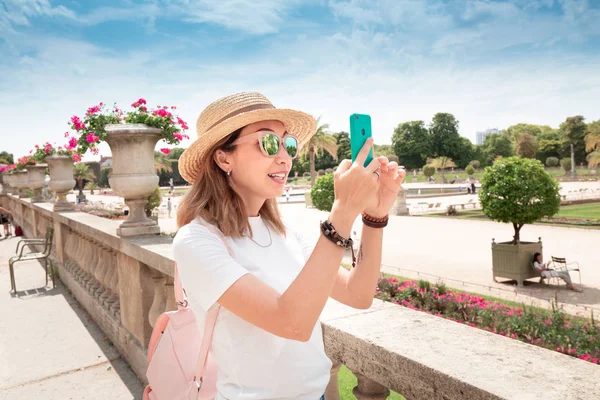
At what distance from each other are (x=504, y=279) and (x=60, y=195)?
10.2m

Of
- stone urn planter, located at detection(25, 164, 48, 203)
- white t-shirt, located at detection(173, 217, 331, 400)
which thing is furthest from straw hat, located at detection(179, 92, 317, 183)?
stone urn planter, located at detection(25, 164, 48, 203)

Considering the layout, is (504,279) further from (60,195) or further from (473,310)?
(60,195)

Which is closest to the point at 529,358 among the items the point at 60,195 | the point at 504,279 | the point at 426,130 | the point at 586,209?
the point at 60,195

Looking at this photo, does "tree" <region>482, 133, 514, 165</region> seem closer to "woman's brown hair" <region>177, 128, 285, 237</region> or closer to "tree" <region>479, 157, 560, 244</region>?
"tree" <region>479, 157, 560, 244</region>

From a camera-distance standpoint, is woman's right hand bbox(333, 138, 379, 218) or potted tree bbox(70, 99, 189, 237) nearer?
woman's right hand bbox(333, 138, 379, 218)

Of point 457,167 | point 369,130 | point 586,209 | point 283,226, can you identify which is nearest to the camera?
point 369,130

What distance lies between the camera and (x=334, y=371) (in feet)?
6.43

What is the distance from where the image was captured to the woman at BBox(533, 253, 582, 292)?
33.7ft

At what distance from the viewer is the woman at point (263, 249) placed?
121cm

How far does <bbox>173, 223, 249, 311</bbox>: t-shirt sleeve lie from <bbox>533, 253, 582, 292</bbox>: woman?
10778 mm

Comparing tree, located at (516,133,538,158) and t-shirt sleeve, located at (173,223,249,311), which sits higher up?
tree, located at (516,133,538,158)

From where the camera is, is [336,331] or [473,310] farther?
[473,310]

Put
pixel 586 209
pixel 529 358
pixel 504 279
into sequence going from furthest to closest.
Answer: pixel 586 209 < pixel 504 279 < pixel 529 358

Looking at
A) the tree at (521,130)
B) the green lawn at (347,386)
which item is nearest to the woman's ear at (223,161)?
the green lawn at (347,386)
